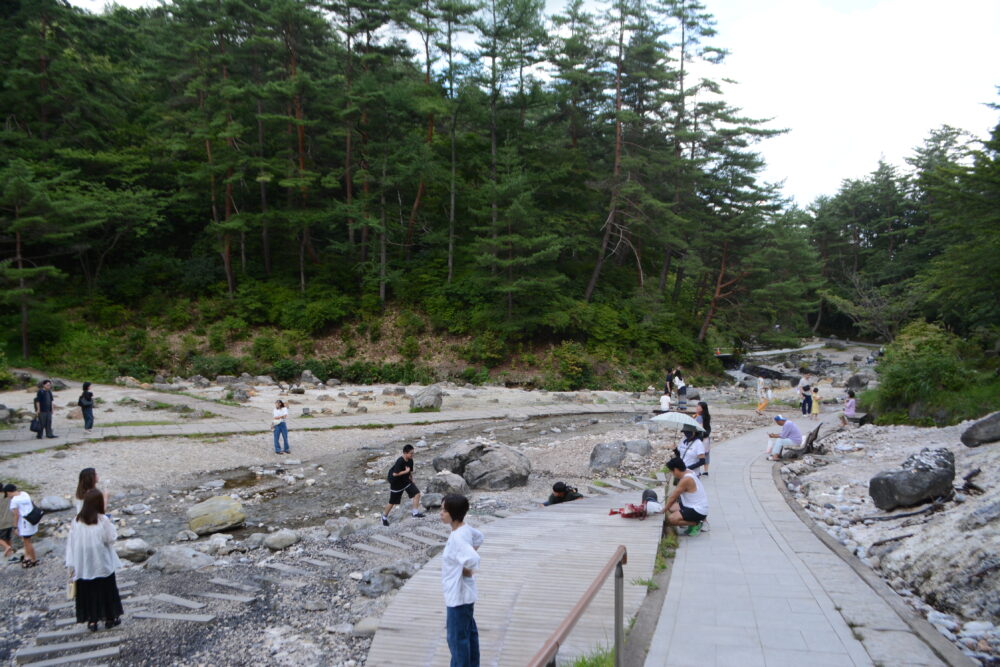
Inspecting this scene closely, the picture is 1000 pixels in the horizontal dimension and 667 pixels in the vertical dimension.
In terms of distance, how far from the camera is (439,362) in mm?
31109

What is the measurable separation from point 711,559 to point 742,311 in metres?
30.4

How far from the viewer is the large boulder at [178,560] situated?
813 centimetres

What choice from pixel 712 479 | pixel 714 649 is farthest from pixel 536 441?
pixel 714 649

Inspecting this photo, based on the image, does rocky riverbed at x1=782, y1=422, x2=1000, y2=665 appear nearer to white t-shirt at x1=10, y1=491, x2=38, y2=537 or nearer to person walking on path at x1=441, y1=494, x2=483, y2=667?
person walking on path at x1=441, y1=494, x2=483, y2=667

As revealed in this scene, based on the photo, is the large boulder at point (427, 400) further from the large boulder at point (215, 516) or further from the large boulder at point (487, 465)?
the large boulder at point (215, 516)

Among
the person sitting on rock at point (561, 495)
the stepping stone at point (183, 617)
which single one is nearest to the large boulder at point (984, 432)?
the person sitting on rock at point (561, 495)

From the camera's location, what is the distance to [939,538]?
6.33 m

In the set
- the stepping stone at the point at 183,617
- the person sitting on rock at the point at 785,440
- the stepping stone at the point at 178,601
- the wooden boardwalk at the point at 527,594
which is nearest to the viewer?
the wooden boardwalk at the point at 527,594

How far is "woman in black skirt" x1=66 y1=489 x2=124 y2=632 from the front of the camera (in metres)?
6.05

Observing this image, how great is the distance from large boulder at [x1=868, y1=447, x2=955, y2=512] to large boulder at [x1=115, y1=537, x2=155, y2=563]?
450 inches

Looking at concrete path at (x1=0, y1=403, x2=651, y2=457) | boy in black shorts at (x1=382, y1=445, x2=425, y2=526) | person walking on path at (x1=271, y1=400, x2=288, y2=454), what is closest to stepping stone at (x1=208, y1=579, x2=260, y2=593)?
boy in black shorts at (x1=382, y1=445, x2=425, y2=526)

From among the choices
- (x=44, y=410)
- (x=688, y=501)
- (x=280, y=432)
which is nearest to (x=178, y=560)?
(x=688, y=501)

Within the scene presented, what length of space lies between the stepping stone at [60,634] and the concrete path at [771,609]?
6090 millimetres

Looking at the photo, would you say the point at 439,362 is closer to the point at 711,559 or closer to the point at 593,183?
the point at 593,183
